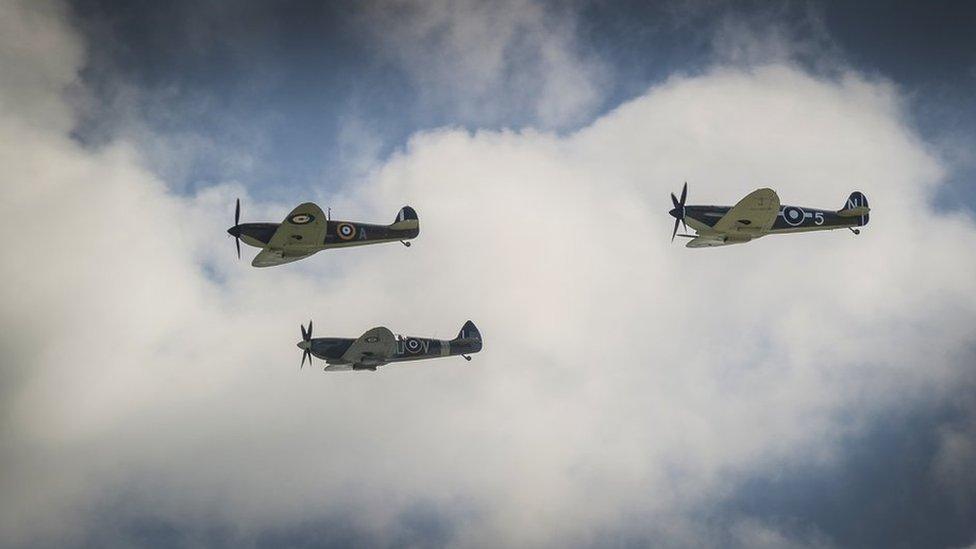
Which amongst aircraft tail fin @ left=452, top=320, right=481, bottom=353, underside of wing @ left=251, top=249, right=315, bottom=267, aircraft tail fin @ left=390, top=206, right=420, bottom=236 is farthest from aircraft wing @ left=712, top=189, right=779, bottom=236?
underside of wing @ left=251, top=249, right=315, bottom=267

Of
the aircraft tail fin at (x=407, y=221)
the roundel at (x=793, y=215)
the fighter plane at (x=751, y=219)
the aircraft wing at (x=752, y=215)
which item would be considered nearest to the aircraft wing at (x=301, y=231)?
the aircraft tail fin at (x=407, y=221)

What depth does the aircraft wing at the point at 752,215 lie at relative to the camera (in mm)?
74062

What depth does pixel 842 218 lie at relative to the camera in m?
82.6

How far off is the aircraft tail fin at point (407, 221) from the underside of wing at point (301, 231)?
8156 mm

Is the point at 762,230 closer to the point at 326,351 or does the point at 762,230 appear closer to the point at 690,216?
the point at 690,216

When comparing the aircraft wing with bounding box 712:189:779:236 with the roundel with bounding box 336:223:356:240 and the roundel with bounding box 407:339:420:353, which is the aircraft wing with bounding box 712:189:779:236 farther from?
the roundel with bounding box 407:339:420:353

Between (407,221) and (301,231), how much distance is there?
37.1ft

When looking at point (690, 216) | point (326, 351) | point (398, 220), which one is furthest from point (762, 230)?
point (326, 351)

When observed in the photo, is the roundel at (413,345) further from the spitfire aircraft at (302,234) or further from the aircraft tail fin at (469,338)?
the spitfire aircraft at (302,234)

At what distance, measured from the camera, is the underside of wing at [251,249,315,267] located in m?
79.2

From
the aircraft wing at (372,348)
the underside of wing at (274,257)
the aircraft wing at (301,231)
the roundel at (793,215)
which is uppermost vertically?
the roundel at (793,215)

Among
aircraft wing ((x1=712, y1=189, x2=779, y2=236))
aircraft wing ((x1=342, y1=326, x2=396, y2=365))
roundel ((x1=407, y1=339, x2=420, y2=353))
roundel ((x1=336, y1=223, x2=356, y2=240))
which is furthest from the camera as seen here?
roundel ((x1=407, y1=339, x2=420, y2=353))

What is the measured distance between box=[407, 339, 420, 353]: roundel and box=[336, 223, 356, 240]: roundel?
1539 cm

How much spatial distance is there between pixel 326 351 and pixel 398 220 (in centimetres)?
1420
